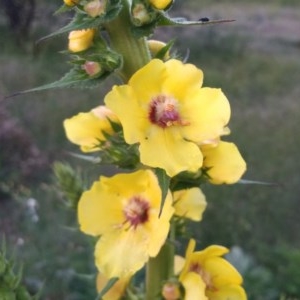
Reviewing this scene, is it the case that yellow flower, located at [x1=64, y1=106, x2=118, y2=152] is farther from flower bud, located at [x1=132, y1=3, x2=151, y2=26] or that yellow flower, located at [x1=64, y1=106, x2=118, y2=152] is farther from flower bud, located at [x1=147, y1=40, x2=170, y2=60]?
flower bud, located at [x1=132, y1=3, x2=151, y2=26]

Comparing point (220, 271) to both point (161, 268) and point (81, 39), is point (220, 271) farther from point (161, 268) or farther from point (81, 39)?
point (81, 39)

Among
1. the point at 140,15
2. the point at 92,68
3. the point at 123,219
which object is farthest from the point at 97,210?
the point at 140,15

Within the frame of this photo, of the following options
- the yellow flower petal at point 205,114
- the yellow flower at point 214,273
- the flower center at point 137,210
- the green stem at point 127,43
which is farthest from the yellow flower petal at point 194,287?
the green stem at point 127,43

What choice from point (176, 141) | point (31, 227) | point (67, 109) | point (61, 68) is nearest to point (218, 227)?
point (31, 227)

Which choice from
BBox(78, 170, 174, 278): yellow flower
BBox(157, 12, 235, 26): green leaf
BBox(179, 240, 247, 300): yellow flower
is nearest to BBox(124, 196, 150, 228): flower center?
BBox(78, 170, 174, 278): yellow flower

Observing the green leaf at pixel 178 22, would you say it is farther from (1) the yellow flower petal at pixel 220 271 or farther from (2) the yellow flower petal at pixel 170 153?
(1) the yellow flower petal at pixel 220 271

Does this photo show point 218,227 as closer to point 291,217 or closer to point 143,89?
point 291,217
